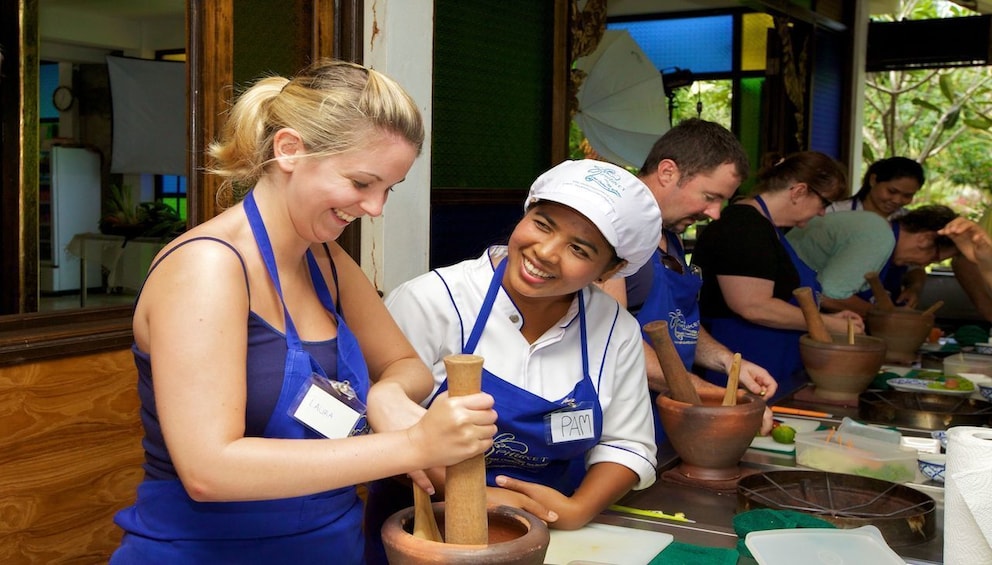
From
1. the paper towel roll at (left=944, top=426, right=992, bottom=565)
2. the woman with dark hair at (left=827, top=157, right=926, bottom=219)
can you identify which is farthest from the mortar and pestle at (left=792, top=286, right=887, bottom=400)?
the woman with dark hair at (left=827, top=157, right=926, bottom=219)

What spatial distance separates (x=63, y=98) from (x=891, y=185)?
4.44 m

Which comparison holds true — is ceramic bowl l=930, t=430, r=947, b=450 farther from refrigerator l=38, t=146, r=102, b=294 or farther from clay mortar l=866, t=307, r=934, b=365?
refrigerator l=38, t=146, r=102, b=294

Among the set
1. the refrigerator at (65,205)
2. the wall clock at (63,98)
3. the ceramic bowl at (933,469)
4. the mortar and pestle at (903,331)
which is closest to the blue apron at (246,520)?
the ceramic bowl at (933,469)

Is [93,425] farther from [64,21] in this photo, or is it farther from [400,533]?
[64,21]

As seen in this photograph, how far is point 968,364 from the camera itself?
3887 millimetres

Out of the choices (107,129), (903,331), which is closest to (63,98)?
(107,129)

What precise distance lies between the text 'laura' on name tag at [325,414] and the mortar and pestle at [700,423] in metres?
0.80

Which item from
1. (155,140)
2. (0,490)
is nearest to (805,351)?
(0,490)

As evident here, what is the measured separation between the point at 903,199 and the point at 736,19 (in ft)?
11.6

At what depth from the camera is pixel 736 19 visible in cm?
848

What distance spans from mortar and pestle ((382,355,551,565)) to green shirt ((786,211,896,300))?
11.8 feet

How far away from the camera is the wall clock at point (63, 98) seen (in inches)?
230

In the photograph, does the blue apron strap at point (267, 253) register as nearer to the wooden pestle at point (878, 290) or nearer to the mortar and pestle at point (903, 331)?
the mortar and pestle at point (903, 331)

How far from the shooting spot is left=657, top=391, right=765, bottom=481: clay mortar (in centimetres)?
220
